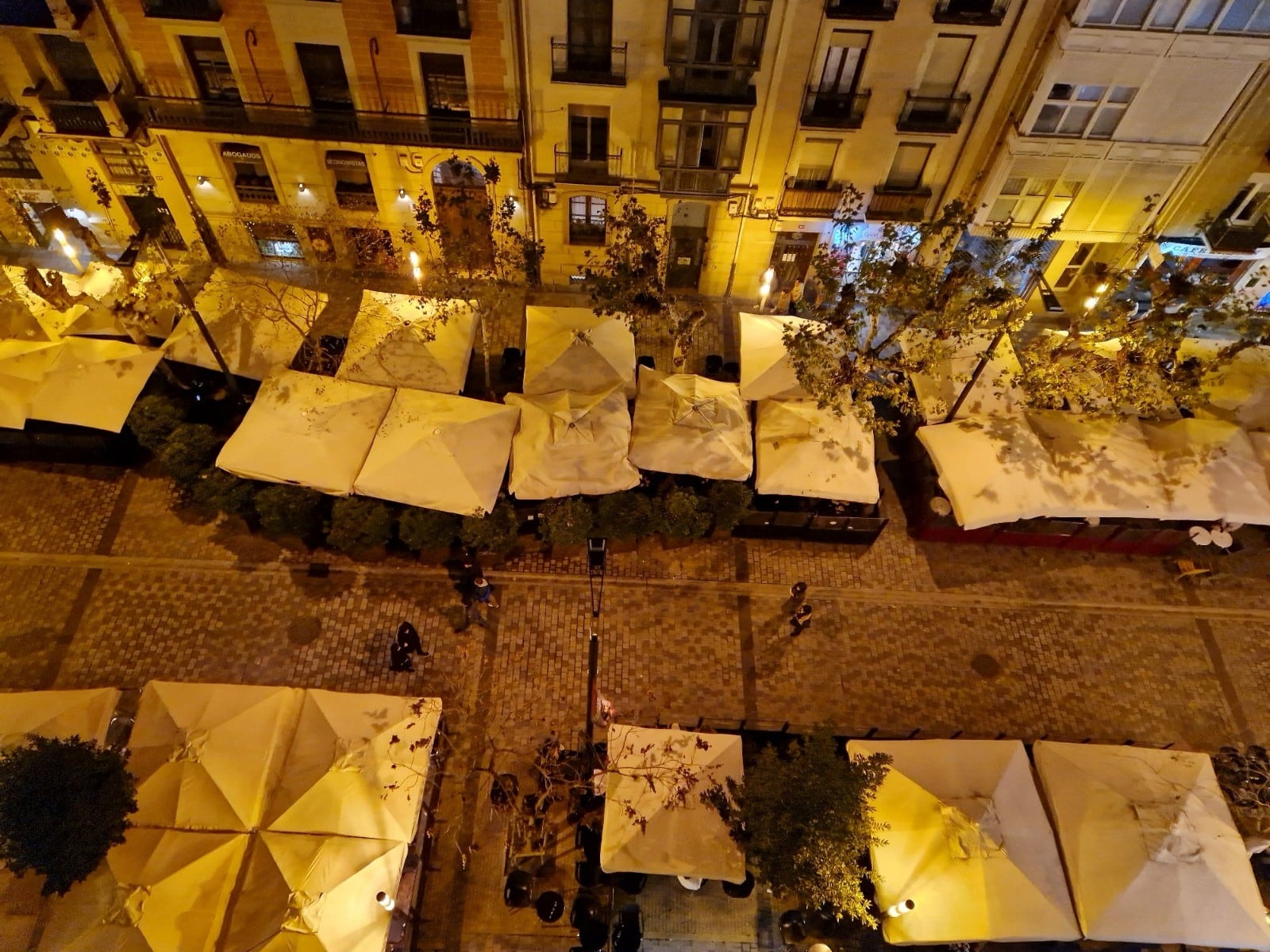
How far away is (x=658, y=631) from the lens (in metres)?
20.3

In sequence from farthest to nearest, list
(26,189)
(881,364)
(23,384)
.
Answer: (26,189)
(881,364)
(23,384)

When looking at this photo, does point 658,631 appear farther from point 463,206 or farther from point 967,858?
point 463,206

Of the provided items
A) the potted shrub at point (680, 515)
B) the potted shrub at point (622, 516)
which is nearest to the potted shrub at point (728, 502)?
the potted shrub at point (680, 515)

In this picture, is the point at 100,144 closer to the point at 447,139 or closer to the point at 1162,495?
the point at 447,139

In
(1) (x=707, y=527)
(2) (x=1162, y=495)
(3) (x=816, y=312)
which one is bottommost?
(1) (x=707, y=527)

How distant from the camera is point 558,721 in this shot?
18734 millimetres

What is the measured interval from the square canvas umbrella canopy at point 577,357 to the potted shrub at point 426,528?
4.42 meters

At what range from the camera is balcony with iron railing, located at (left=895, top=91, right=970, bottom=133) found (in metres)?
21.9

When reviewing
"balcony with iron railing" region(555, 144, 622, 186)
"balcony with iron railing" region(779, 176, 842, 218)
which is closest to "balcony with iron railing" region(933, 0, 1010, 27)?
"balcony with iron railing" region(779, 176, 842, 218)

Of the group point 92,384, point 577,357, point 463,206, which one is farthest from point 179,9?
point 577,357

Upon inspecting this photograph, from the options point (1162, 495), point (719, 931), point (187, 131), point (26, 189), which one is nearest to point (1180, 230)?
point (1162, 495)

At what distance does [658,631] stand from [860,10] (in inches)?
665

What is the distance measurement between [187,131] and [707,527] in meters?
19.1

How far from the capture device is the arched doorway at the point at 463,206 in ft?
79.7
